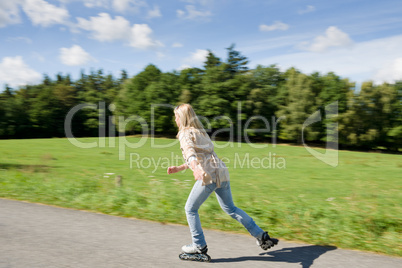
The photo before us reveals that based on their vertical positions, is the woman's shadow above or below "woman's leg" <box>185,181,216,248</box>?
below

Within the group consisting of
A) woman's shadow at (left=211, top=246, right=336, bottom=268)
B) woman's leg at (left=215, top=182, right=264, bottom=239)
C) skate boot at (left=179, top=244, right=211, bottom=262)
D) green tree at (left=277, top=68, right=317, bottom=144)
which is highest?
green tree at (left=277, top=68, right=317, bottom=144)

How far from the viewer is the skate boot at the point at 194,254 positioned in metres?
3.71

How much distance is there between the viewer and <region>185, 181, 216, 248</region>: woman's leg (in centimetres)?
385

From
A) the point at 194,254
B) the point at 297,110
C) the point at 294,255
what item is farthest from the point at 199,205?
the point at 297,110

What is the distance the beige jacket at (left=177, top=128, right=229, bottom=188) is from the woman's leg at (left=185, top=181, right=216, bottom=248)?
114 mm

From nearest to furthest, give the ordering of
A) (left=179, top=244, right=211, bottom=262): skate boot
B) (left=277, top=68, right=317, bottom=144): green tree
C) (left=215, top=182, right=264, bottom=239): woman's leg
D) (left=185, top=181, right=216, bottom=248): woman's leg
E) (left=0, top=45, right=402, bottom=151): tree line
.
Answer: (left=179, top=244, right=211, bottom=262): skate boot < (left=185, top=181, right=216, bottom=248): woman's leg < (left=215, top=182, right=264, bottom=239): woman's leg < (left=0, top=45, right=402, bottom=151): tree line < (left=277, top=68, right=317, bottom=144): green tree

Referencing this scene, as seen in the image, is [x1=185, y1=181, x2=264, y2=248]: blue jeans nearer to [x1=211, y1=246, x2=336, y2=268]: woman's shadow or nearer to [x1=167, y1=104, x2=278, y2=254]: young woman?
[x1=167, y1=104, x2=278, y2=254]: young woman

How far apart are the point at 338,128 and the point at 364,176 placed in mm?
27857

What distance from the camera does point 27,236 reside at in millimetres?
4309

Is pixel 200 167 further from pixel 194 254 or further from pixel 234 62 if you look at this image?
pixel 234 62

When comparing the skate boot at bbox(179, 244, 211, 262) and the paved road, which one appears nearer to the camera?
the paved road

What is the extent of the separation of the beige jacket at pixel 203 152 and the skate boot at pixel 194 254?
2.50ft

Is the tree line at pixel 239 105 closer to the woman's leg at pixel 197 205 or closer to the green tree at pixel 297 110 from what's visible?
the green tree at pixel 297 110

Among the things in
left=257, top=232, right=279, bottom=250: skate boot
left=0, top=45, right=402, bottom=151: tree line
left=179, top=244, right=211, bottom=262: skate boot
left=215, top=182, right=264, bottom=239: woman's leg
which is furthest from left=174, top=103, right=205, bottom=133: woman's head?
left=0, top=45, right=402, bottom=151: tree line
